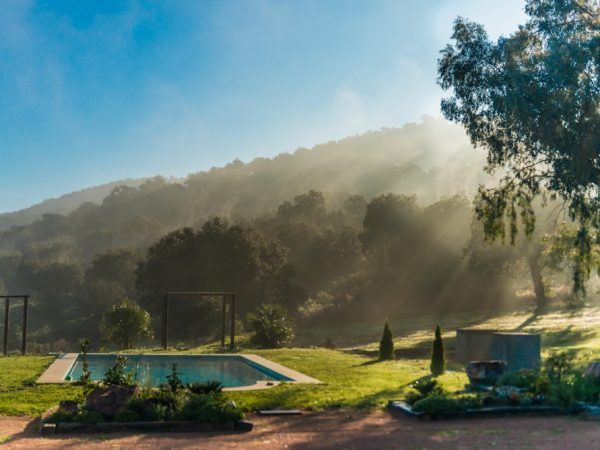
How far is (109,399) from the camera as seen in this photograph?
11.4 m

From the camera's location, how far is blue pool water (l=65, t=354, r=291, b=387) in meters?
19.5

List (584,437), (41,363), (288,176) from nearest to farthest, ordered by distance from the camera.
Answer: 1. (584,437)
2. (41,363)
3. (288,176)

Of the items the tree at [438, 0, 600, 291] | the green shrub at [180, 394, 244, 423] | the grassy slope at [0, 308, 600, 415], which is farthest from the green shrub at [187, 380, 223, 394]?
the tree at [438, 0, 600, 291]

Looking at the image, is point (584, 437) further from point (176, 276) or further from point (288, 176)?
point (288, 176)

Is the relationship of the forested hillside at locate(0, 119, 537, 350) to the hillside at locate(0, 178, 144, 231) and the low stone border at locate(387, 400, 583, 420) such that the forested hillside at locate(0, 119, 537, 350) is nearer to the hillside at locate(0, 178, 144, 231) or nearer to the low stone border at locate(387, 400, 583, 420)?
the low stone border at locate(387, 400, 583, 420)

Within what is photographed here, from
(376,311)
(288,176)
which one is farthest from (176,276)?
(288,176)

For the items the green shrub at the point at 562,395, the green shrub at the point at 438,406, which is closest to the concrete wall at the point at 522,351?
the green shrub at the point at 562,395

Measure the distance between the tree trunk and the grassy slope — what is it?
13.4ft

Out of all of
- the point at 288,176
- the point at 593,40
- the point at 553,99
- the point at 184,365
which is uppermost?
the point at 288,176

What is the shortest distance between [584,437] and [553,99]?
12.5 meters

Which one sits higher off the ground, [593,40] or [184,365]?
[593,40]

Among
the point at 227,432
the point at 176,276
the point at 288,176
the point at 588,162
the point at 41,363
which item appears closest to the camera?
the point at 227,432

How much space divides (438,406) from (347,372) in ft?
24.5

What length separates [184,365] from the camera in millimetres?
22812
